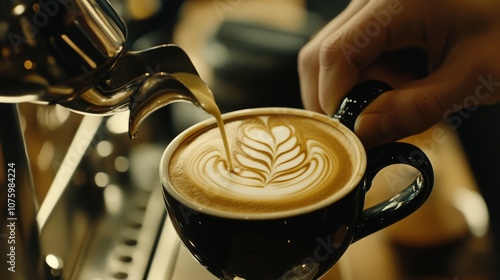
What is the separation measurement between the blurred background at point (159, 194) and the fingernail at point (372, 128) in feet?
0.21

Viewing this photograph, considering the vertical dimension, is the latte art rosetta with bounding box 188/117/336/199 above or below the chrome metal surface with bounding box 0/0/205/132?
below

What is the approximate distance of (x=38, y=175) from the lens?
644 mm

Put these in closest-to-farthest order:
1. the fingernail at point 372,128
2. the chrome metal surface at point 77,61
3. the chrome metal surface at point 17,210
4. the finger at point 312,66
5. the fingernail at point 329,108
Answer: the chrome metal surface at point 77,61 → the chrome metal surface at point 17,210 → the fingernail at point 372,128 → the fingernail at point 329,108 → the finger at point 312,66

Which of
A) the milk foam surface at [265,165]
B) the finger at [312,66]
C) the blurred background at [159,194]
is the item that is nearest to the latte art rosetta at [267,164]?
the milk foam surface at [265,165]

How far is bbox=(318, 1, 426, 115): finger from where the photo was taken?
72 cm

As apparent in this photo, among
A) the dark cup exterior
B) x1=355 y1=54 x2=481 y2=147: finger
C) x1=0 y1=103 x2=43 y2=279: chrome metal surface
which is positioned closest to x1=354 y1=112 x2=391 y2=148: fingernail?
x1=355 y1=54 x2=481 y2=147: finger

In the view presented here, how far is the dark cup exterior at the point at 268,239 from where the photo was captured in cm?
41

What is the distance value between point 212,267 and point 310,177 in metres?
0.11

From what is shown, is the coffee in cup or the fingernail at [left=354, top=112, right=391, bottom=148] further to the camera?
the fingernail at [left=354, top=112, right=391, bottom=148]

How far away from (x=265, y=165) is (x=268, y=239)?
0.35ft

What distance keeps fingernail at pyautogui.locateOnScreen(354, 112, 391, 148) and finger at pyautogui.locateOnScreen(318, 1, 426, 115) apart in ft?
0.32

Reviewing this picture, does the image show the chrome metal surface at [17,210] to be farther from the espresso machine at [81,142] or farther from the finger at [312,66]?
the finger at [312,66]

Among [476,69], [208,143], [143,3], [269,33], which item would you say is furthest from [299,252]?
[143,3]

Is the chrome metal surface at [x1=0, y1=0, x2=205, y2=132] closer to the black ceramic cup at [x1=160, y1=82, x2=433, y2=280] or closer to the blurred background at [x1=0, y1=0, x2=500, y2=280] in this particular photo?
the black ceramic cup at [x1=160, y1=82, x2=433, y2=280]
